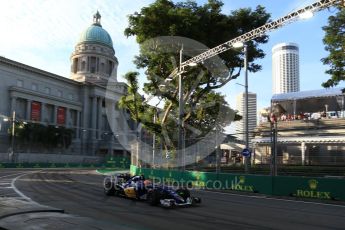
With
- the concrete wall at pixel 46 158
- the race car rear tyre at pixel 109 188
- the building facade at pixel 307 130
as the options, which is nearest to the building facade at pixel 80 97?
the concrete wall at pixel 46 158

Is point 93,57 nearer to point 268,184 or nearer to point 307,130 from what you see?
point 307,130

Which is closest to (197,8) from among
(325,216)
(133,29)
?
(133,29)

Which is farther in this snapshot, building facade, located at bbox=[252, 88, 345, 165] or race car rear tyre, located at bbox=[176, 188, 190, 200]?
building facade, located at bbox=[252, 88, 345, 165]

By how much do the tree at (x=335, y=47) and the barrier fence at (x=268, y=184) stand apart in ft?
27.4

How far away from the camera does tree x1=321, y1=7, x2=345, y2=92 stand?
24922mm

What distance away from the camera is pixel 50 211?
32.1 feet

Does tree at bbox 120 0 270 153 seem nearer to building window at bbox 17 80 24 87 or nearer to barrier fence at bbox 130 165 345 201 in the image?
barrier fence at bbox 130 165 345 201

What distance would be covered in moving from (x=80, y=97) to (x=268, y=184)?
95222 millimetres

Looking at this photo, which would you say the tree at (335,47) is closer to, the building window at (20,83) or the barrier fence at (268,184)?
the barrier fence at (268,184)

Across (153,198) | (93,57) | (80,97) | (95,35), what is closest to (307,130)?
(153,198)

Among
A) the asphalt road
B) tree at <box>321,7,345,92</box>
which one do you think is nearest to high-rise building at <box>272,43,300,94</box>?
tree at <box>321,7,345,92</box>

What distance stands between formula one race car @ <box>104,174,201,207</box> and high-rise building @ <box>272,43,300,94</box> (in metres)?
54.3

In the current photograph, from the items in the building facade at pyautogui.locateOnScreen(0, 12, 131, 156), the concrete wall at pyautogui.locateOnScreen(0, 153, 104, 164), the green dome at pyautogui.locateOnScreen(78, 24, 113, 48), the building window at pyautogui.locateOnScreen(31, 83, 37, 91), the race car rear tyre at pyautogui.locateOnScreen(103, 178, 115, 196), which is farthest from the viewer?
the green dome at pyautogui.locateOnScreen(78, 24, 113, 48)

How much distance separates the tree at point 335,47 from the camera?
24.9 meters
